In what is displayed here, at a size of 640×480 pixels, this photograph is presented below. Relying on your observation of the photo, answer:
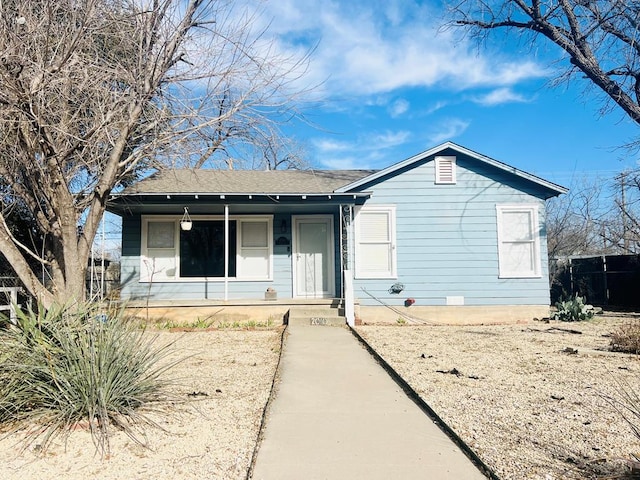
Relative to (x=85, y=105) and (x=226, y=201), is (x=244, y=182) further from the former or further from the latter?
(x=85, y=105)

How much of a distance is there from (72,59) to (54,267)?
2.84 meters

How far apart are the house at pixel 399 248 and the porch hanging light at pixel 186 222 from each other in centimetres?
11

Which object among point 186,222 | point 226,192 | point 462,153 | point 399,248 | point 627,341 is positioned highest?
point 462,153

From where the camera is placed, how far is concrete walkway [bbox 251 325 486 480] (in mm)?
3221

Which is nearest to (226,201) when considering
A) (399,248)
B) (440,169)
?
(399,248)

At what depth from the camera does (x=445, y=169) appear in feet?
38.2

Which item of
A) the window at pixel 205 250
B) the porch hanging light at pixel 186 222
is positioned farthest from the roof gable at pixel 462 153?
the porch hanging light at pixel 186 222

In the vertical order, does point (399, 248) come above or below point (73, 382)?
above

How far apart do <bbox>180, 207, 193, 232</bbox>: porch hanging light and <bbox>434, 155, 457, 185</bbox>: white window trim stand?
6.19 meters

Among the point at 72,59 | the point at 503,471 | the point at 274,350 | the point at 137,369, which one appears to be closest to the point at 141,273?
the point at 274,350

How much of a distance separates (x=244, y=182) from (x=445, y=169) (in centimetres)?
523

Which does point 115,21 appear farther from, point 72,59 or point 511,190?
point 511,190

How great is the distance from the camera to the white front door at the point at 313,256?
12.0 m

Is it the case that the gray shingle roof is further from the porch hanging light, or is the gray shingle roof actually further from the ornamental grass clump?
the ornamental grass clump
